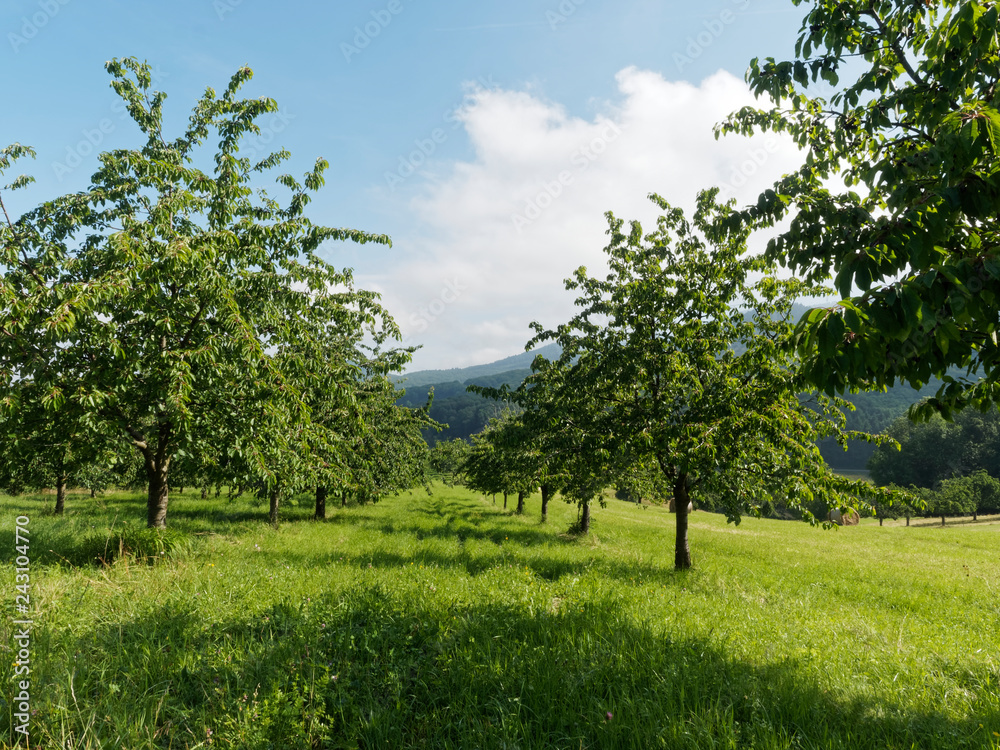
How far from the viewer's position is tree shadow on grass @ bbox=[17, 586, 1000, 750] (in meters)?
3.70

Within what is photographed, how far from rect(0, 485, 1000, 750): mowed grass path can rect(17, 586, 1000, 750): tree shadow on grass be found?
22mm

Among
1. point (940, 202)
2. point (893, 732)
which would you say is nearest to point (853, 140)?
point (940, 202)

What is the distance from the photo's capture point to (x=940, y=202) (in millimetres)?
3215

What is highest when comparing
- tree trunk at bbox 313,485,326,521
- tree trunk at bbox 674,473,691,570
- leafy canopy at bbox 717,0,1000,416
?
leafy canopy at bbox 717,0,1000,416

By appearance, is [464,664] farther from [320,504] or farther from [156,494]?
[320,504]

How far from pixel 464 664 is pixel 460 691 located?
39 centimetres

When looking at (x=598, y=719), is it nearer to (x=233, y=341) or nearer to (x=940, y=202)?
(x=940, y=202)

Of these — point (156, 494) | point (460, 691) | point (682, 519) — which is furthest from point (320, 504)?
point (460, 691)

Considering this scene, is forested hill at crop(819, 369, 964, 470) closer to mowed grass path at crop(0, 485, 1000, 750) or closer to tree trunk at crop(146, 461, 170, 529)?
mowed grass path at crop(0, 485, 1000, 750)

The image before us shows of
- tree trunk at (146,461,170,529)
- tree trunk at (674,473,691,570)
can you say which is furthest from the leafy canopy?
tree trunk at (146,461,170,529)

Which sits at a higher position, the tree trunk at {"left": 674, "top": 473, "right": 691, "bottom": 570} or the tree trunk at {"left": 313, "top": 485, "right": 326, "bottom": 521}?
the tree trunk at {"left": 674, "top": 473, "right": 691, "bottom": 570}

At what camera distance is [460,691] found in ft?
14.2

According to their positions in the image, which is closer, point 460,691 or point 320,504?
point 460,691

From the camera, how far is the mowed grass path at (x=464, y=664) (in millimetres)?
3748
